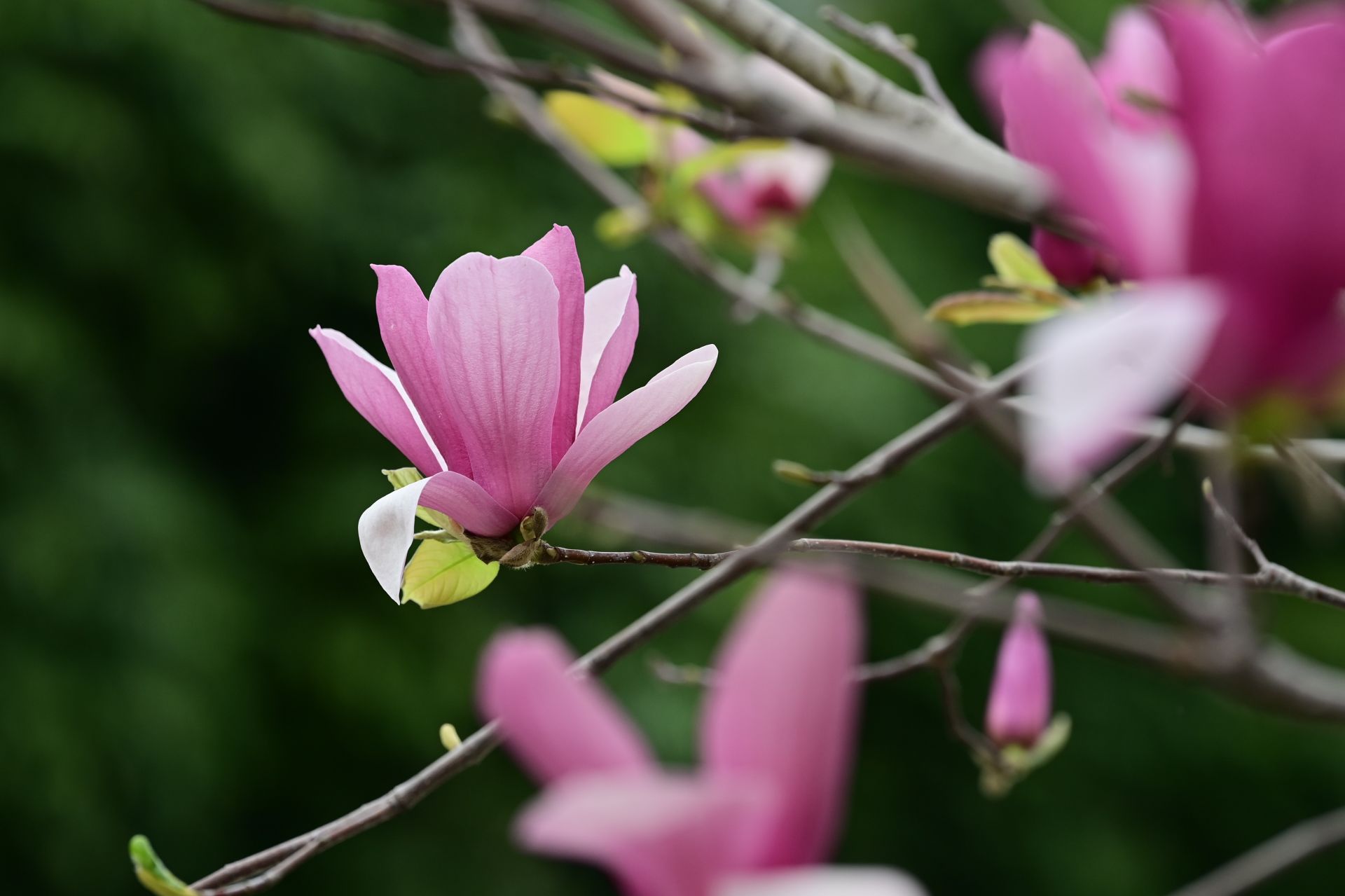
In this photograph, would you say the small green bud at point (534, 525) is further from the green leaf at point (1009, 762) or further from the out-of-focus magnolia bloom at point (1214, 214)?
the green leaf at point (1009, 762)

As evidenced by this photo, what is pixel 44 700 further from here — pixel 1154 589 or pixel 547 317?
pixel 1154 589

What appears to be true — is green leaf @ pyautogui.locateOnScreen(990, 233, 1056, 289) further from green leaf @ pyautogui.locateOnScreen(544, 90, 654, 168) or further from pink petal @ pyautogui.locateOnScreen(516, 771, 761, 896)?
pink petal @ pyautogui.locateOnScreen(516, 771, 761, 896)

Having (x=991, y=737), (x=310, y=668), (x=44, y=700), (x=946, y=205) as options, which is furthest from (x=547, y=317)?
(x=946, y=205)

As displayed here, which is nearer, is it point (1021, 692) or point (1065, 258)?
point (1065, 258)

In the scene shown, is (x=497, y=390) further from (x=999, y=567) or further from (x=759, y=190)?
(x=759, y=190)

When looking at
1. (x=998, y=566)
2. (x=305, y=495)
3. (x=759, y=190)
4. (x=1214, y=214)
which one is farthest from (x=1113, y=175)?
(x=305, y=495)

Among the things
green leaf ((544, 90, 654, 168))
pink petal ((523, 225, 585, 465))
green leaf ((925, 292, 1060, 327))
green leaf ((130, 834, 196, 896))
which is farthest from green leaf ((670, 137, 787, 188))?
green leaf ((130, 834, 196, 896))
